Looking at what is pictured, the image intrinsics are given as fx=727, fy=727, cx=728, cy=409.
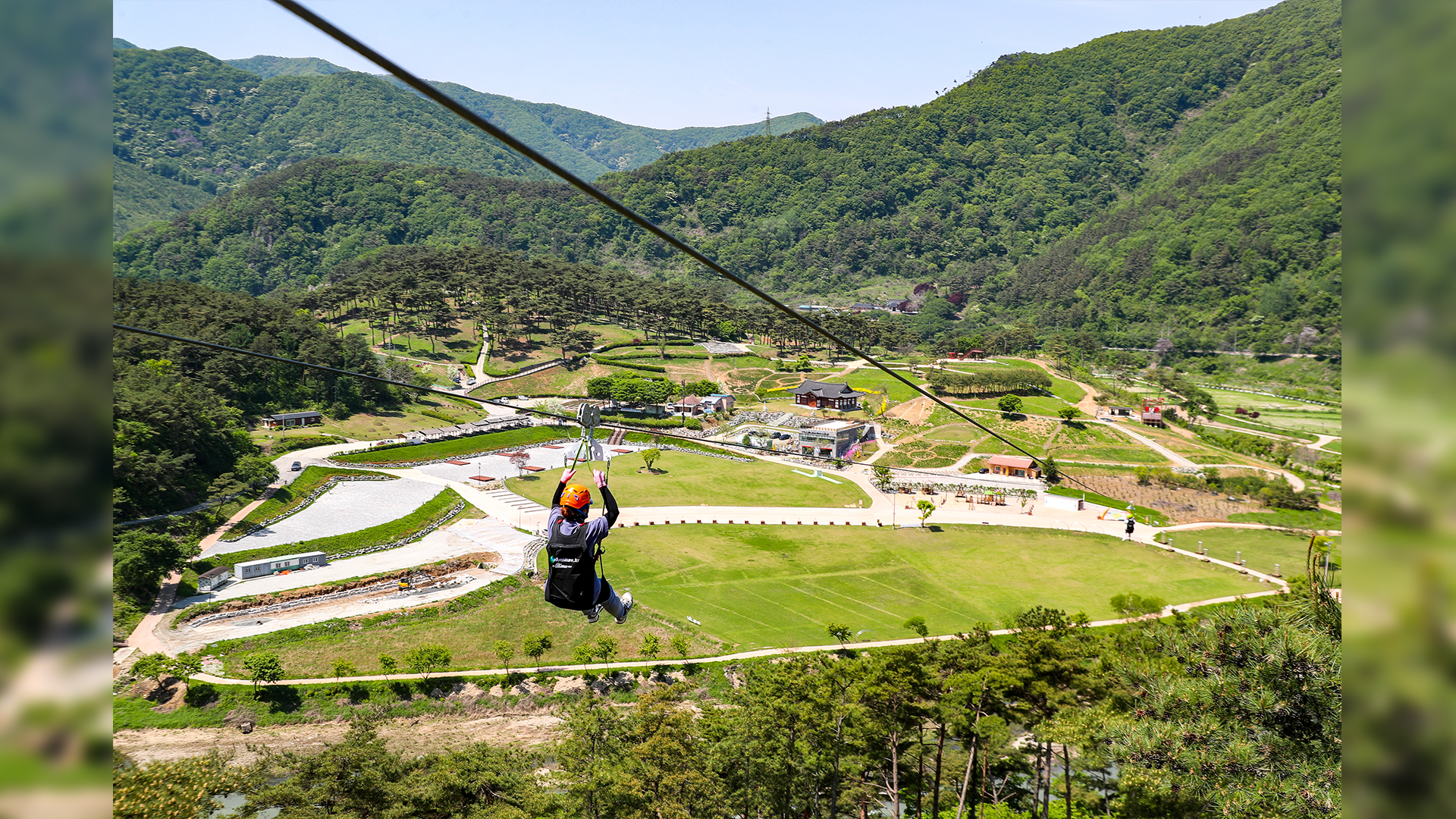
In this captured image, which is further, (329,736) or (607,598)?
(329,736)

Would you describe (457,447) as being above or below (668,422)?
below

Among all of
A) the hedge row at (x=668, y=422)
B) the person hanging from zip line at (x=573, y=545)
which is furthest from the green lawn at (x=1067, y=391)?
the person hanging from zip line at (x=573, y=545)

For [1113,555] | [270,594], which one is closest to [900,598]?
[1113,555]

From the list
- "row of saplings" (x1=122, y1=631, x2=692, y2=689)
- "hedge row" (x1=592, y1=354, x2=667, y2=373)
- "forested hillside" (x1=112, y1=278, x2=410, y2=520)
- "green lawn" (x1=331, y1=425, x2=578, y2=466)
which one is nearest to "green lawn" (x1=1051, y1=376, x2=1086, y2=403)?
"hedge row" (x1=592, y1=354, x2=667, y2=373)

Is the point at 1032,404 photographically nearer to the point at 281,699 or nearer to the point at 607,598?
the point at 281,699

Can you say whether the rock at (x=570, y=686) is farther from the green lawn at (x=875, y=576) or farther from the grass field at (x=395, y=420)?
the grass field at (x=395, y=420)

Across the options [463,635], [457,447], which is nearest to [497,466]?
[457,447]

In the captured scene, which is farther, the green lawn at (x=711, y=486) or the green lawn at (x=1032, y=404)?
the green lawn at (x=1032, y=404)

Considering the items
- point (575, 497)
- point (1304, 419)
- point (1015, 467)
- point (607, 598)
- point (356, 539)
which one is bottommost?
point (356, 539)
